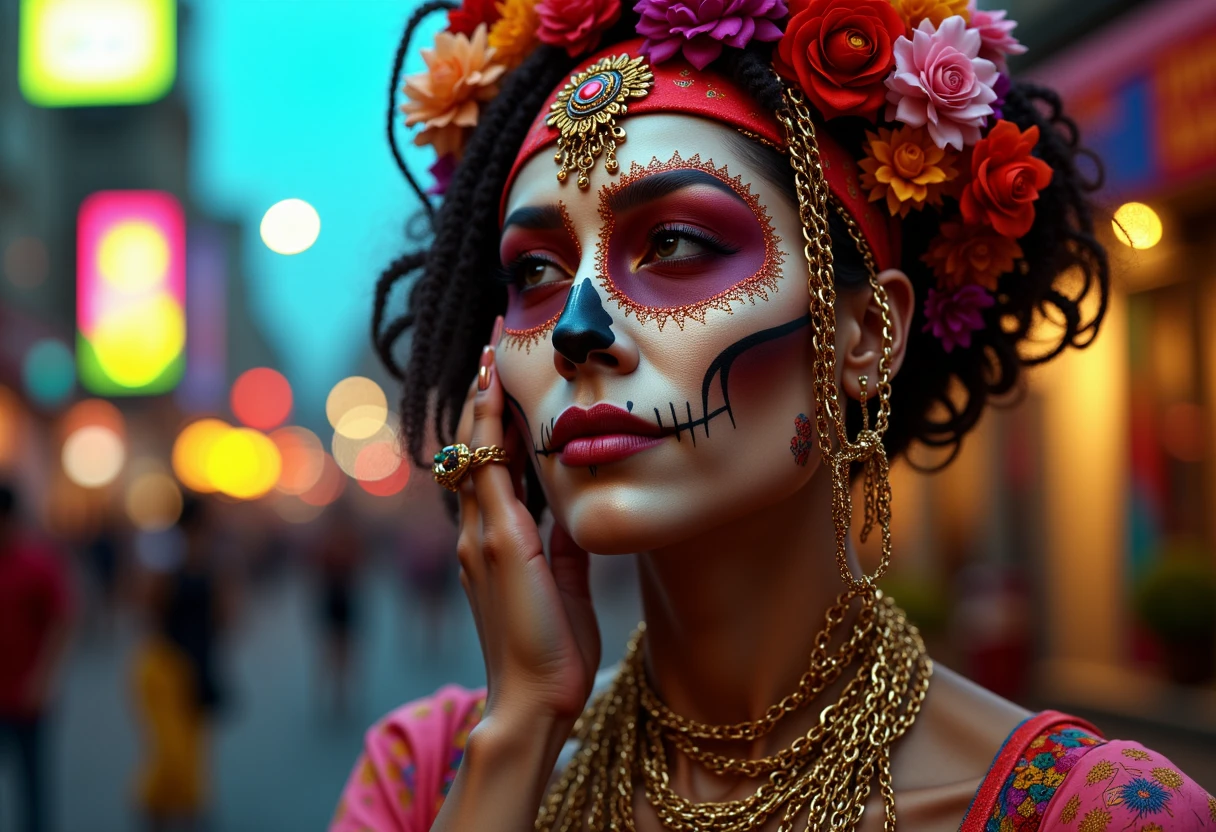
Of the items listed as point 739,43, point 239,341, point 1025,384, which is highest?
point 239,341

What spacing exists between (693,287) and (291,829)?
5.98m

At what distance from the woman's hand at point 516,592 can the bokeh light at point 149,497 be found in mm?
32688

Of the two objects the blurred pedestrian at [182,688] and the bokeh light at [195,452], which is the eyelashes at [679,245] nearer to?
the blurred pedestrian at [182,688]

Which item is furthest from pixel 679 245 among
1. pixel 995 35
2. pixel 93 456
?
pixel 93 456

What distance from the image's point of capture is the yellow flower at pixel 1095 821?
1673 millimetres

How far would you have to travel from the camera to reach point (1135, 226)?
2.47 m

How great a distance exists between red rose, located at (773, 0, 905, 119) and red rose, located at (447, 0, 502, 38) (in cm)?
69

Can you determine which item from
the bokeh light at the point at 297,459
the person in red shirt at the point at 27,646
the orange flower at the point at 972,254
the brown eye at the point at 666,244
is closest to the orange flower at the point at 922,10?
the orange flower at the point at 972,254

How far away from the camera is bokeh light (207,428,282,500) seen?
138 ft

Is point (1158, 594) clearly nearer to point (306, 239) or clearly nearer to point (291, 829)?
point (291, 829)

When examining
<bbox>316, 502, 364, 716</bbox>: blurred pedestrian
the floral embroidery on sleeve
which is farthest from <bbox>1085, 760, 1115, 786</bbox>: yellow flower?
<bbox>316, 502, 364, 716</bbox>: blurred pedestrian

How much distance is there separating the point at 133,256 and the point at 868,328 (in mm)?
21605

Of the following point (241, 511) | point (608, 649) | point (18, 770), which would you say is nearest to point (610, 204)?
point (18, 770)

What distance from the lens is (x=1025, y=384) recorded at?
2.50 meters
